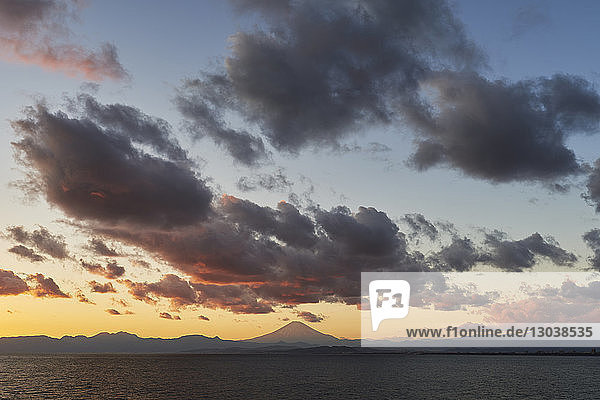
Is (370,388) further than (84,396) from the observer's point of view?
Yes

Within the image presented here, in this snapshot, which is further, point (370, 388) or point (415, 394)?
point (370, 388)

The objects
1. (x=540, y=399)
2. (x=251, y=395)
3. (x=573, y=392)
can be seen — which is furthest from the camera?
(x=573, y=392)

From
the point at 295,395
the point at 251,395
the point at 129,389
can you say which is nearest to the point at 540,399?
the point at 295,395

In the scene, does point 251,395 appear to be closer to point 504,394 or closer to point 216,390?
point 216,390

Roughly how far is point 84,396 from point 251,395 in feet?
142

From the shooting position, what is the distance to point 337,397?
124m

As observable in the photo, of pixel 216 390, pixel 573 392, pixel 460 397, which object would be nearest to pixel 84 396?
pixel 216 390

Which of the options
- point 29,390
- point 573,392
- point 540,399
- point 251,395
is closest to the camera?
point 540,399

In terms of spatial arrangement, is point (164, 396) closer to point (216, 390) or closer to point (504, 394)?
point (216, 390)

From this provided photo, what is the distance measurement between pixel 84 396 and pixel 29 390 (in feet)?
92.2

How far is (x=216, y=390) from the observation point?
14388 cm

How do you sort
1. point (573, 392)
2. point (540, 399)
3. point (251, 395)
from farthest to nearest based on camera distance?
point (573, 392), point (251, 395), point (540, 399)

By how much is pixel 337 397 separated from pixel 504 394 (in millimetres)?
45633

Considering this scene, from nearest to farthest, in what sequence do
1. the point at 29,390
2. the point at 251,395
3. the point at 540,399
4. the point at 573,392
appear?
1. the point at 540,399
2. the point at 251,395
3. the point at 573,392
4. the point at 29,390
